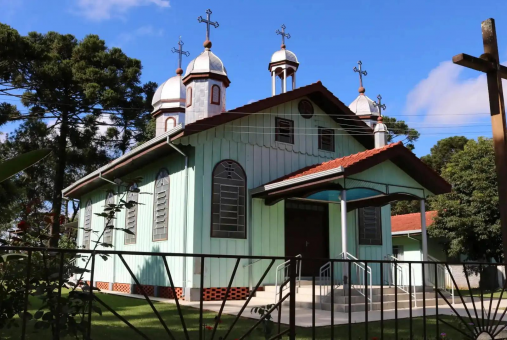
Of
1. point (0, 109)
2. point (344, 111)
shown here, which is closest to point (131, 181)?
point (344, 111)

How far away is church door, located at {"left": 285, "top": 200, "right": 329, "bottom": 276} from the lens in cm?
1248

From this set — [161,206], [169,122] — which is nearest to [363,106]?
[169,122]

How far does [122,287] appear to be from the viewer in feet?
47.2

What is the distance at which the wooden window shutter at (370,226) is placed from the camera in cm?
1367

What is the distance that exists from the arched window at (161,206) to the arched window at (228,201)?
1.51 m

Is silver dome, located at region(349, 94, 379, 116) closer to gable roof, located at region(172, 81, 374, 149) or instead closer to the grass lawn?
gable roof, located at region(172, 81, 374, 149)

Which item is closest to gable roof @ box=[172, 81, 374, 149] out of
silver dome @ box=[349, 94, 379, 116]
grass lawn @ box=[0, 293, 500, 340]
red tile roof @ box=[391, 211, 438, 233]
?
silver dome @ box=[349, 94, 379, 116]

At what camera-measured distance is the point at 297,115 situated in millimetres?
13203

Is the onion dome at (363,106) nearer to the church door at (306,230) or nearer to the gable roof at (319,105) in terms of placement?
the gable roof at (319,105)

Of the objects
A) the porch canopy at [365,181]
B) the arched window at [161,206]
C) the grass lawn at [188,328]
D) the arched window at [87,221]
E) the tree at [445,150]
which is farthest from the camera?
the tree at [445,150]

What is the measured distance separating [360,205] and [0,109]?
18.3 metres

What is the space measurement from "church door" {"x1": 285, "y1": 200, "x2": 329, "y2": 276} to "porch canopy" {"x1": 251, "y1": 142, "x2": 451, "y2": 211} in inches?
17.8

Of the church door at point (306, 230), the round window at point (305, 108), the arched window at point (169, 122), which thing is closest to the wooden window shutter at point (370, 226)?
the church door at point (306, 230)

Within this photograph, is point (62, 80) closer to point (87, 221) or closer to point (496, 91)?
point (87, 221)
